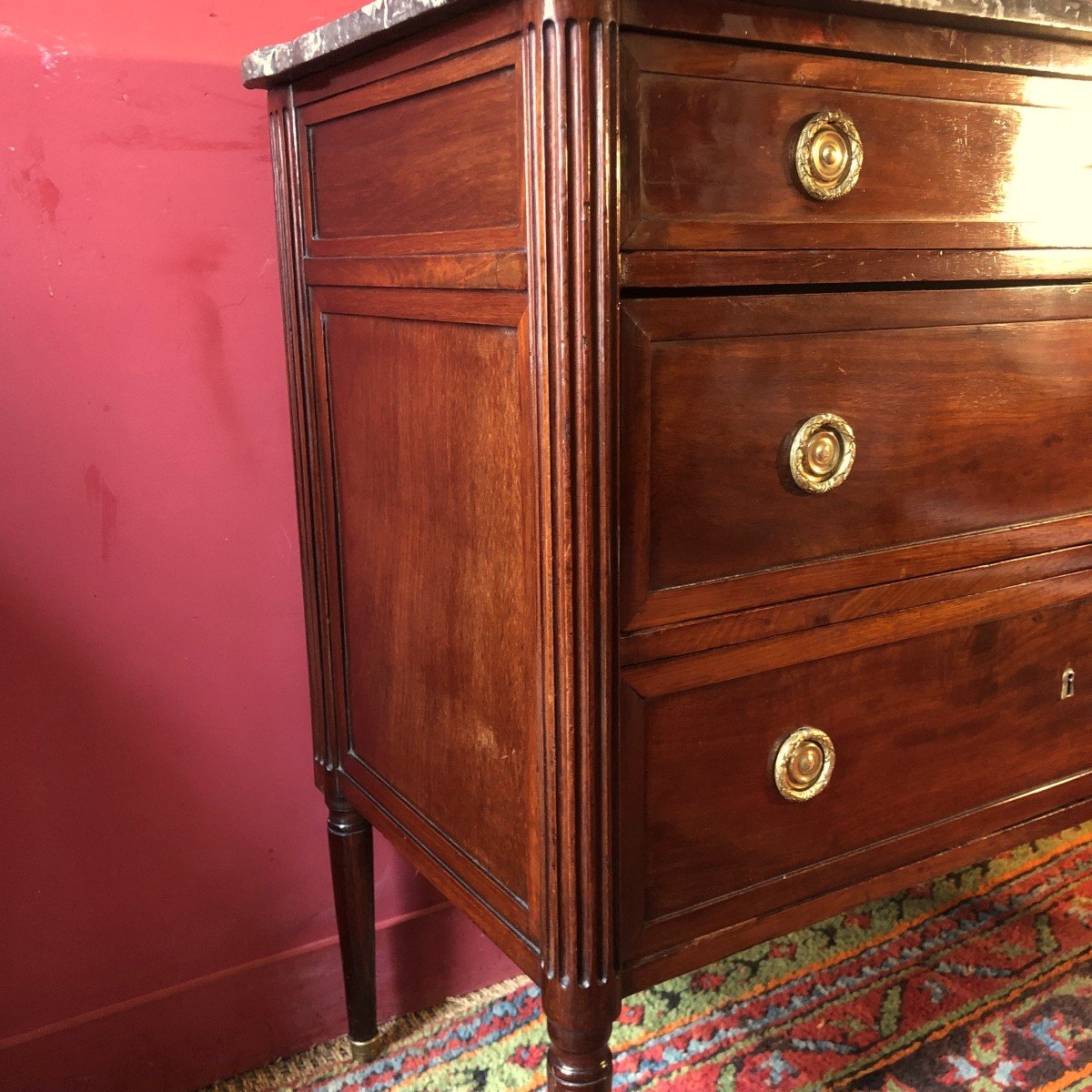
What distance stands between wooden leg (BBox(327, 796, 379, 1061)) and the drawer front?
1.85ft

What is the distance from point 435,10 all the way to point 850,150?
300mm

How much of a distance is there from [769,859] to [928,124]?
563 millimetres

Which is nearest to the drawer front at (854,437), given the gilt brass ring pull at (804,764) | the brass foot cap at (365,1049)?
the gilt brass ring pull at (804,764)

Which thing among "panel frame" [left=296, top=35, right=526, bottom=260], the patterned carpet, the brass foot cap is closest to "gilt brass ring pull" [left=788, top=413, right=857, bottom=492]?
"panel frame" [left=296, top=35, right=526, bottom=260]

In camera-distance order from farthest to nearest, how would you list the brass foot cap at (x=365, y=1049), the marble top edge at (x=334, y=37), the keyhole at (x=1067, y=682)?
the brass foot cap at (x=365, y=1049) → the keyhole at (x=1067, y=682) → the marble top edge at (x=334, y=37)

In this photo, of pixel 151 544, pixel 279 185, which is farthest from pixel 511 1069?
pixel 279 185

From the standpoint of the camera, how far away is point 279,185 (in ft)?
3.54

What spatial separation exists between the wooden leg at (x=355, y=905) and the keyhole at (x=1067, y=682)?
2.30ft

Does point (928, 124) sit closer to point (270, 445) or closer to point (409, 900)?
point (270, 445)

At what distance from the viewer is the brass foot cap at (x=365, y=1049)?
1307mm

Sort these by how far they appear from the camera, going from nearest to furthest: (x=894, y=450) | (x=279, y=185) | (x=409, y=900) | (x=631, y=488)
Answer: (x=631, y=488) < (x=894, y=450) < (x=279, y=185) < (x=409, y=900)

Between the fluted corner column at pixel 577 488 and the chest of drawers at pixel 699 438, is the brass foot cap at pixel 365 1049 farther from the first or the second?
the fluted corner column at pixel 577 488

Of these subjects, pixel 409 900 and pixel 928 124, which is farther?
pixel 409 900

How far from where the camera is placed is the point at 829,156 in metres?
0.78
